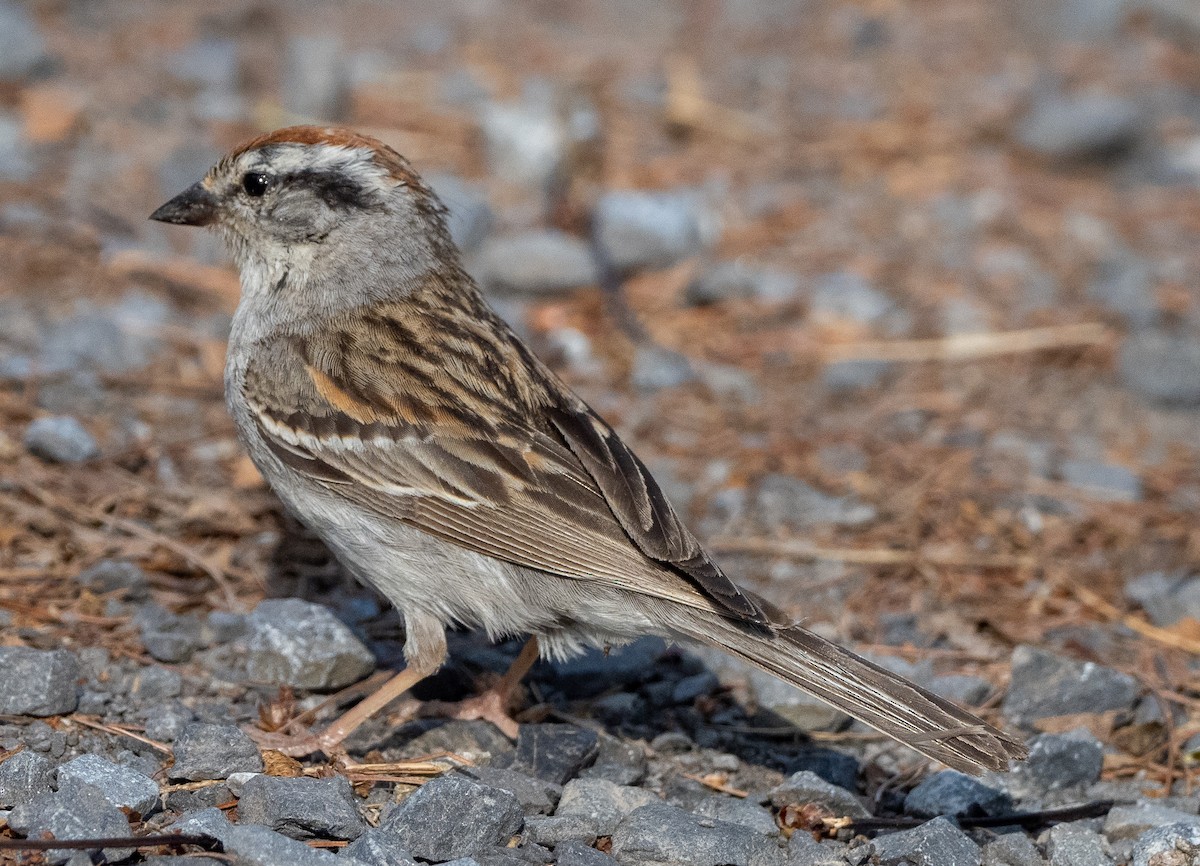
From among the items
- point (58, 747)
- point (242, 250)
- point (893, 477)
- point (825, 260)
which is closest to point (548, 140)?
point (825, 260)

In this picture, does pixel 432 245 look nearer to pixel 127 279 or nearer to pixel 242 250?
pixel 242 250

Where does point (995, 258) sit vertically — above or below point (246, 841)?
above

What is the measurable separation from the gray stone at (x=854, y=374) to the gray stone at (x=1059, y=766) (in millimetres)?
2994

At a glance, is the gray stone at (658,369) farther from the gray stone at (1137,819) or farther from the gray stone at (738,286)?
the gray stone at (1137,819)

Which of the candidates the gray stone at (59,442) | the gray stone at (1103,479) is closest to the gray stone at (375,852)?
the gray stone at (59,442)

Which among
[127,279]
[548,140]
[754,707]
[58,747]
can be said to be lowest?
[754,707]

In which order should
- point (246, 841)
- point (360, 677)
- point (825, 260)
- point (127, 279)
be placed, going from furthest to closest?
1. point (825, 260)
2. point (127, 279)
3. point (360, 677)
4. point (246, 841)

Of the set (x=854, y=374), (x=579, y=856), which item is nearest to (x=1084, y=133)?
(x=854, y=374)

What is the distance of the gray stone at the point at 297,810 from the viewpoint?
12.9 ft

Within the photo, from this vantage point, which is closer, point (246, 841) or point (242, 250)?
point (246, 841)

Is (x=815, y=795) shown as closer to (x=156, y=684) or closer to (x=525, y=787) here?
(x=525, y=787)

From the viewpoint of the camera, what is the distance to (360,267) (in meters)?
5.16

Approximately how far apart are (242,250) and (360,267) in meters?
0.47

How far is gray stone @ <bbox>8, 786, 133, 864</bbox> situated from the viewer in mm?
3617
